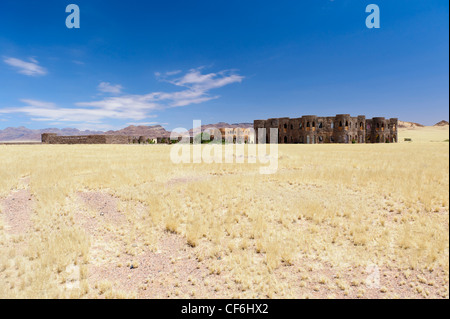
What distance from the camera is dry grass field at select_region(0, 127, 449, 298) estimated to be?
4883mm

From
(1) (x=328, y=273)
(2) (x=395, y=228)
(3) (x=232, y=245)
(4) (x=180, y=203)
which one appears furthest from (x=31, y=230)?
(2) (x=395, y=228)

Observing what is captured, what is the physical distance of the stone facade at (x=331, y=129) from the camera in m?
62.9

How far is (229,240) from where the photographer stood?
6734 mm

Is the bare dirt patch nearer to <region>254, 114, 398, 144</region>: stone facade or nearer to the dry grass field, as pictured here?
the dry grass field

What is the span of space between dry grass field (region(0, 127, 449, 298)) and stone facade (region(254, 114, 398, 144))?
2186 inches

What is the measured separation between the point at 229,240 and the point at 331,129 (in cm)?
6551

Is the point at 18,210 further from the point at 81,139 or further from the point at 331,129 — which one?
the point at 331,129

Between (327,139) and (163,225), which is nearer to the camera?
(163,225)

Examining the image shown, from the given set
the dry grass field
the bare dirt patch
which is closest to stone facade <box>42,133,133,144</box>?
the dry grass field

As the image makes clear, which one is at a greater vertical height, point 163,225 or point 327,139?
point 327,139

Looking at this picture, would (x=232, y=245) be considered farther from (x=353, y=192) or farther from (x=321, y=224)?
(x=353, y=192)

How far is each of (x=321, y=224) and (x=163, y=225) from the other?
17.7 feet

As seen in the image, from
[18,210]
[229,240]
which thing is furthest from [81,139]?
[229,240]

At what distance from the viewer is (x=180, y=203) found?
9086 millimetres
